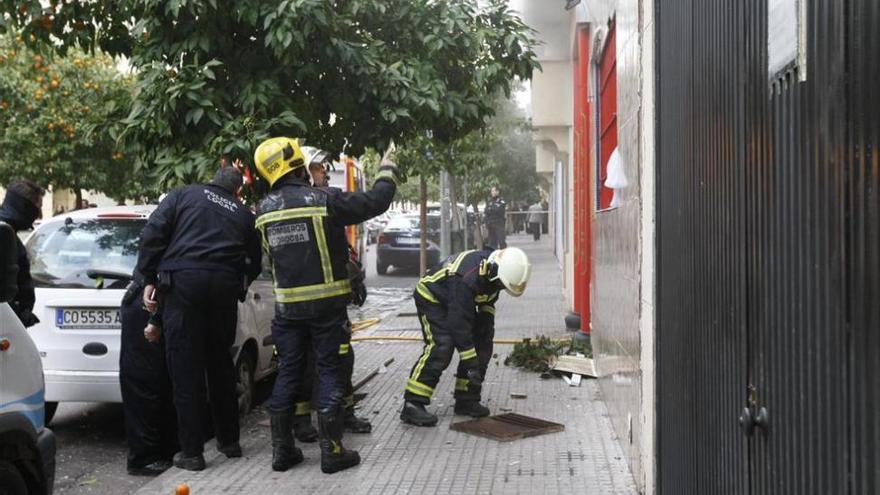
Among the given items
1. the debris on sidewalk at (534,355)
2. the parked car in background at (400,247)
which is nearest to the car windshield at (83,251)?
the debris on sidewalk at (534,355)

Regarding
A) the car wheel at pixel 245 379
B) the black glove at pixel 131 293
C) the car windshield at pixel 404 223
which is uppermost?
the car windshield at pixel 404 223

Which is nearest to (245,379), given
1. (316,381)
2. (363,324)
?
(316,381)

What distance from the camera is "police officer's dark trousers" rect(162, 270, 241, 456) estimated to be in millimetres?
6496

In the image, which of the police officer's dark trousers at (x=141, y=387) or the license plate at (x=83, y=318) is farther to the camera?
the license plate at (x=83, y=318)

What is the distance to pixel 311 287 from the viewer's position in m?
6.37

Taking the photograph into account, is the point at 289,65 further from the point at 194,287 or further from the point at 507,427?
the point at 507,427

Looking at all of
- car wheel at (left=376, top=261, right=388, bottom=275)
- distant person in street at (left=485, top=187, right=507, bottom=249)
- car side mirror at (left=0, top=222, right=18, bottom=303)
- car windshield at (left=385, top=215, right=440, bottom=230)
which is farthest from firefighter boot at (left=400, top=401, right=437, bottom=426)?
distant person in street at (left=485, top=187, right=507, bottom=249)

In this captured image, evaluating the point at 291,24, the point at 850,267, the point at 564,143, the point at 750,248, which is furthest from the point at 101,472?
the point at 564,143

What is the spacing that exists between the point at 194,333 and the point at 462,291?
6.83ft

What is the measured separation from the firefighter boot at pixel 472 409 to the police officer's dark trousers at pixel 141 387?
237cm

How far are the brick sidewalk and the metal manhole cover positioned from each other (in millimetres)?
63

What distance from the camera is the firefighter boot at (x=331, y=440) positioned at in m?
6.34

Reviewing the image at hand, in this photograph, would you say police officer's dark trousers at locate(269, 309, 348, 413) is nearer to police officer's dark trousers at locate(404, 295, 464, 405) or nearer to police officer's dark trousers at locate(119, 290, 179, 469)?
police officer's dark trousers at locate(119, 290, 179, 469)

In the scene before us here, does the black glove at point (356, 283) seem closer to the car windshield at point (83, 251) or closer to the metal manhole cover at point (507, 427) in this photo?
the metal manhole cover at point (507, 427)
